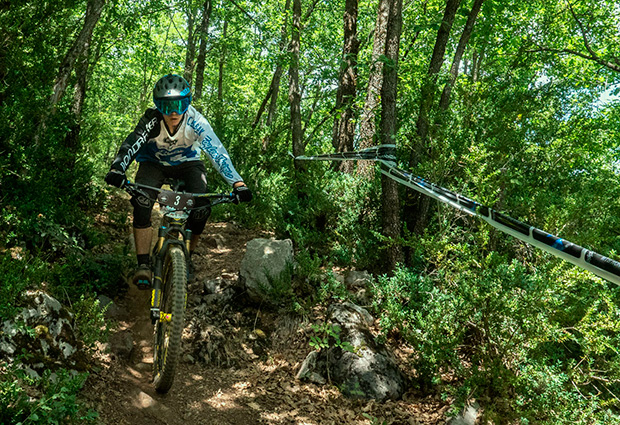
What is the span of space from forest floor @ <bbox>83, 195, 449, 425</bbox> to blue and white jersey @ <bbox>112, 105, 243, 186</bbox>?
1.94 m

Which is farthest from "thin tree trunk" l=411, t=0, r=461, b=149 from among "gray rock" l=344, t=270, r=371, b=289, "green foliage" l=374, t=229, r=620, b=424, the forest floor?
the forest floor

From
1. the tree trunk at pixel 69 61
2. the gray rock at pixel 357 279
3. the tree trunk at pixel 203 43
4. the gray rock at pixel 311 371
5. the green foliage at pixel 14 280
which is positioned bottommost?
the gray rock at pixel 311 371

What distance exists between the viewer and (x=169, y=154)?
495cm

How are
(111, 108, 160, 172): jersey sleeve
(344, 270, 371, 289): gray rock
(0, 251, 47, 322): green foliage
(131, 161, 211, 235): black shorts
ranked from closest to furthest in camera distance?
(0, 251, 47, 322): green foliage < (111, 108, 160, 172): jersey sleeve < (131, 161, 211, 235): black shorts < (344, 270, 371, 289): gray rock

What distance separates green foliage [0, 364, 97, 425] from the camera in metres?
2.69

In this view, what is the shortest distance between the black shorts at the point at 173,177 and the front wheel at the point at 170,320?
1.90 ft

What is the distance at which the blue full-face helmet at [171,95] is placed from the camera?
446cm

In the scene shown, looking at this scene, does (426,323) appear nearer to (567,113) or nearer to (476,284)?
(476,284)

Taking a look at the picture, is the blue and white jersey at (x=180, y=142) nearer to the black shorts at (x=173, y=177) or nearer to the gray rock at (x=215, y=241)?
the black shorts at (x=173, y=177)

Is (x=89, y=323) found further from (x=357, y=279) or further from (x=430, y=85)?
(x=430, y=85)

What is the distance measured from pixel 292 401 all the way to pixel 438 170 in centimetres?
359

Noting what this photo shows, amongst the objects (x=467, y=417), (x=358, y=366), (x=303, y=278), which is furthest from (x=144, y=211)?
(x=467, y=417)

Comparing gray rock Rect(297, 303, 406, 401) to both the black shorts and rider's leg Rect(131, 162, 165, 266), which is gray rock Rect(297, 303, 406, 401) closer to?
the black shorts

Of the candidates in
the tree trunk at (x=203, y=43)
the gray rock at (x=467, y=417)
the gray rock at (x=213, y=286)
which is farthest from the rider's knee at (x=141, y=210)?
the tree trunk at (x=203, y=43)
